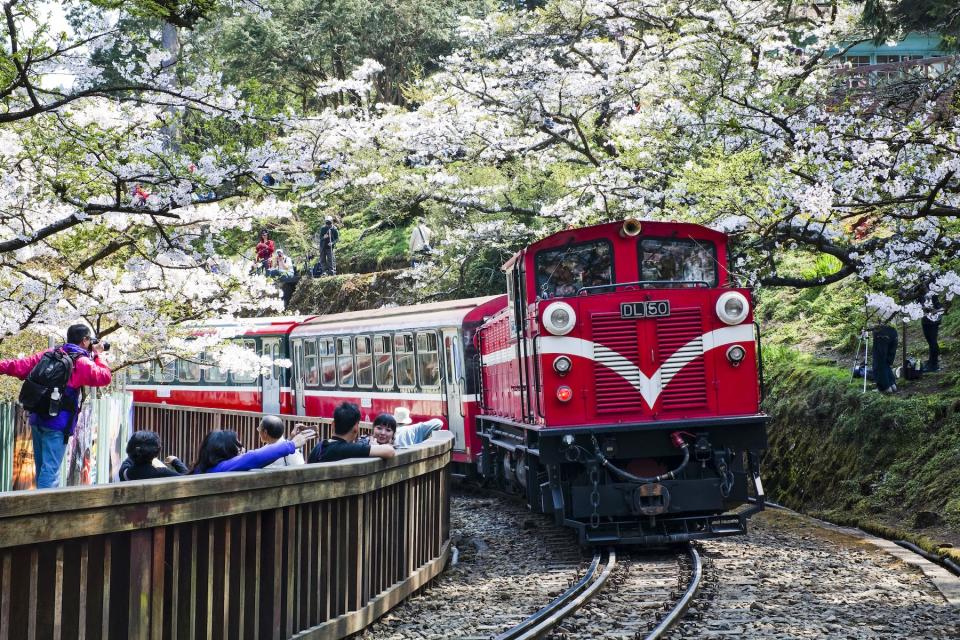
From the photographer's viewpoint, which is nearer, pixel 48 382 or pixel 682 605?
pixel 682 605

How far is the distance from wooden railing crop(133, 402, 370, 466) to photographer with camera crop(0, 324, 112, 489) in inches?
214

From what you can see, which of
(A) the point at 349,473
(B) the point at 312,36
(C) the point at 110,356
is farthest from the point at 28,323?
(B) the point at 312,36

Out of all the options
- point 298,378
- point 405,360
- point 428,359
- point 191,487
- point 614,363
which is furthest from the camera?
point 298,378

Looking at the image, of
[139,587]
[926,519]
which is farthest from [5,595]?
[926,519]

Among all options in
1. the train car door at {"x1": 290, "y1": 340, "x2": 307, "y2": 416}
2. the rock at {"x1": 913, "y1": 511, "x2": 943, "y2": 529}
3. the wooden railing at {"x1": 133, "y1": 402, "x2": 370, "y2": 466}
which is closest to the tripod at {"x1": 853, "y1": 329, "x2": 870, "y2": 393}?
the rock at {"x1": 913, "y1": 511, "x2": 943, "y2": 529}

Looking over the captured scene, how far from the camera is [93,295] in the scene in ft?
39.9

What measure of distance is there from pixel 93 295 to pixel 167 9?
515 cm

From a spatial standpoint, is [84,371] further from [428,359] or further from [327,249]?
[327,249]

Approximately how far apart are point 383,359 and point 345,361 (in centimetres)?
161

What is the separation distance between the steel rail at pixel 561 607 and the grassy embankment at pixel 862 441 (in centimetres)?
324

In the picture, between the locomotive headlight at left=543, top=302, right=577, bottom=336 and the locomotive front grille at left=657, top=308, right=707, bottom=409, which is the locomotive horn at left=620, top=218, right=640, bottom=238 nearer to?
the locomotive front grille at left=657, top=308, right=707, bottom=409

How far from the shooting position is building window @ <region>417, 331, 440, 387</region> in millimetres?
17531

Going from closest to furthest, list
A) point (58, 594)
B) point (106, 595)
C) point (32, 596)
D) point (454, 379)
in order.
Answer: point (32, 596) → point (58, 594) → point (106, 595) → point (454, 379)

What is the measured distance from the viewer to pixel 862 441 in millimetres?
13828
